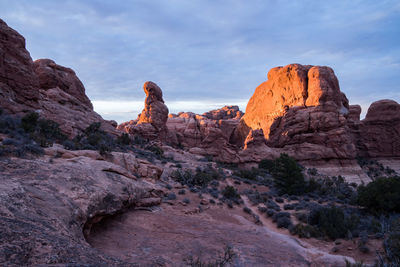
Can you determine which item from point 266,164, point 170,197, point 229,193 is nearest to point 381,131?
point 266,164

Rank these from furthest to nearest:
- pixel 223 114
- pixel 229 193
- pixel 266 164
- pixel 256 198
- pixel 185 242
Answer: pixel 223 114 < pixel 266 164 < pixel 256 198 < pixel 229 193 < pixel 185 242

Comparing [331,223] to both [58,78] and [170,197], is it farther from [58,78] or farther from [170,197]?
[58,78]

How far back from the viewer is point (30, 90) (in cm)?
1739

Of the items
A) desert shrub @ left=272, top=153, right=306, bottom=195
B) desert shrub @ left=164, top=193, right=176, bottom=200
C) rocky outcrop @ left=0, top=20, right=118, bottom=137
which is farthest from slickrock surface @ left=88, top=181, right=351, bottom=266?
rocky outcrop @ left=0, top=20, right=118, bottom=137

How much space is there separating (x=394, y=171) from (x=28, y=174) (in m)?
45.2

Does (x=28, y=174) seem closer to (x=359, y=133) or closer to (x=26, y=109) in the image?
(x=26, y=109)

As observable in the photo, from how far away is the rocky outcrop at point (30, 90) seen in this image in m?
16.1

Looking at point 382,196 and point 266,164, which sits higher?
point 266,164

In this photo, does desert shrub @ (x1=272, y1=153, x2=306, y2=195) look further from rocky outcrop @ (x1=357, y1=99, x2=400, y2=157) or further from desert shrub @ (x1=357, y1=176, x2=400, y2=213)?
rocky outcrop @ (x1=357, y1=99, x2=400, y2=157)

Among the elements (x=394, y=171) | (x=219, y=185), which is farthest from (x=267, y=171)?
(x=394, y=171)

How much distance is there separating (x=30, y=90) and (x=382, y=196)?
23826 millimetres

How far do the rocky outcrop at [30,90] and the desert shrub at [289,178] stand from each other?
17.2 meters

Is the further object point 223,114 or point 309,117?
point 223,114

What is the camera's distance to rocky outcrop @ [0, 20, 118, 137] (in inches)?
634
